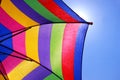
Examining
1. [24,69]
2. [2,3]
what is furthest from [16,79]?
[2,3]

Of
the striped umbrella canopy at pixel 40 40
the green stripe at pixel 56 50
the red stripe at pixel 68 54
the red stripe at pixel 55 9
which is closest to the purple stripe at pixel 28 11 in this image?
the striped umbrella canopy at pixel 40 40

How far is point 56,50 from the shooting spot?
416 centimetres

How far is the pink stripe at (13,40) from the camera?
3.71m

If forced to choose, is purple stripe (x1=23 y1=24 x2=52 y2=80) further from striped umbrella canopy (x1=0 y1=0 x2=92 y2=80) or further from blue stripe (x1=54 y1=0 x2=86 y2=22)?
blue stripe (x1=54 y1=0 x2=86 y2=22)

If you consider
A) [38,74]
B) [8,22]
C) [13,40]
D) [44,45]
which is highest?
[8,22]

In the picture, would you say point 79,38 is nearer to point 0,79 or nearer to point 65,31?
point 65,31

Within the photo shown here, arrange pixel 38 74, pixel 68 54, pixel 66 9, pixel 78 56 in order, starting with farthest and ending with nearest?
pixel 38 74 < pixel 68 54 < pixel 78 56 < pixel 66 9

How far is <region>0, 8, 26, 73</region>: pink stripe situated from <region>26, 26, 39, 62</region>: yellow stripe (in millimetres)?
82

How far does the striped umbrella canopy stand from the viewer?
12.2 feet

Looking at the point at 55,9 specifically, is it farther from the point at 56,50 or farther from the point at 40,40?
the point at 56,50

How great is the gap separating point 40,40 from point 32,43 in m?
0.15

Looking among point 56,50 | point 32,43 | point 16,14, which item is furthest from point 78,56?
point 16,14

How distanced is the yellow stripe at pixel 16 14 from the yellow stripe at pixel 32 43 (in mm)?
173

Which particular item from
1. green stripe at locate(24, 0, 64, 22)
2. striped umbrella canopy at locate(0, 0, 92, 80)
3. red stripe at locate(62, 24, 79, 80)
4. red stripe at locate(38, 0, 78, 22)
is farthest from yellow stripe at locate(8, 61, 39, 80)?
red stripe at locate(38, 0, 78, 22)
